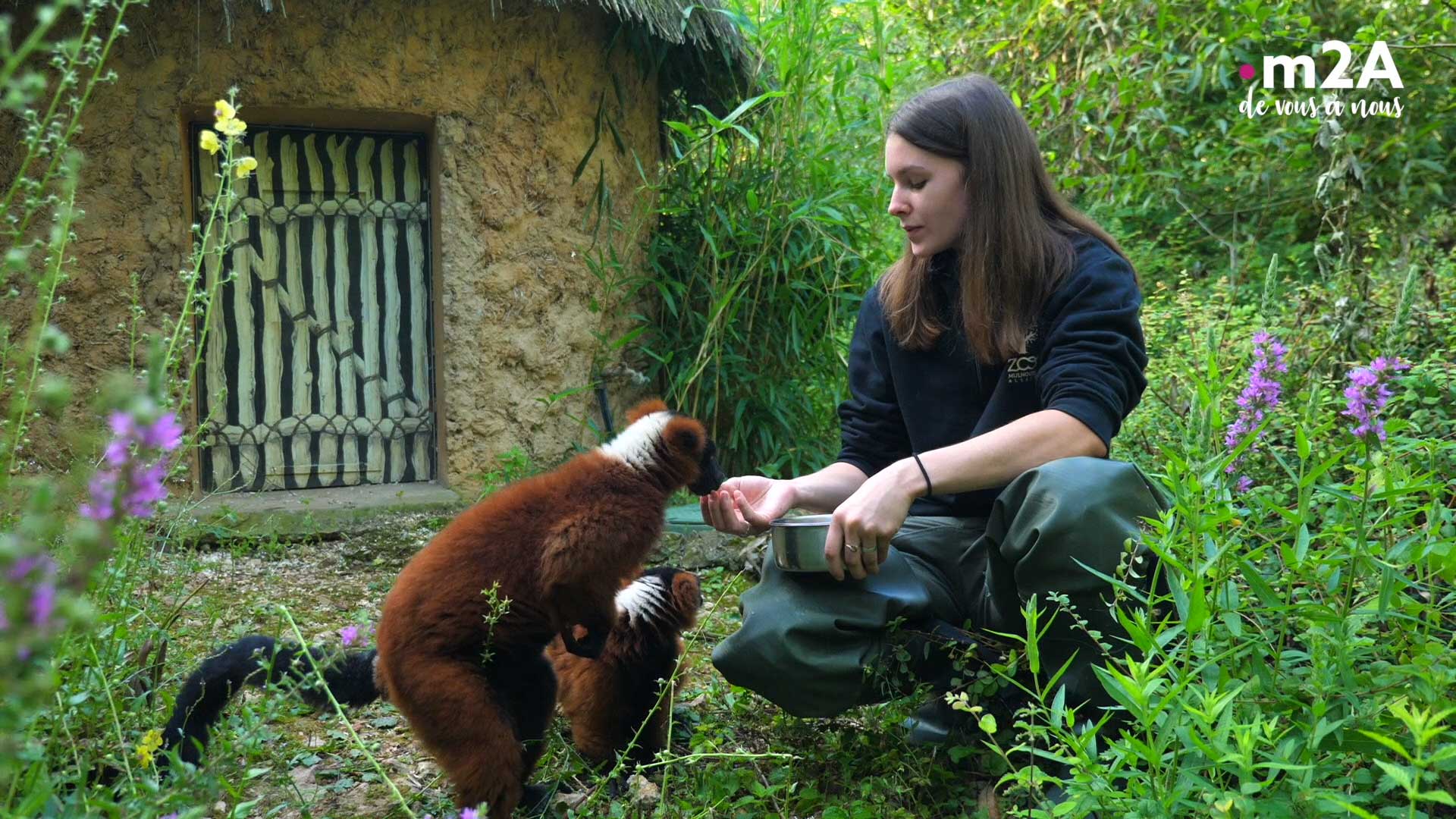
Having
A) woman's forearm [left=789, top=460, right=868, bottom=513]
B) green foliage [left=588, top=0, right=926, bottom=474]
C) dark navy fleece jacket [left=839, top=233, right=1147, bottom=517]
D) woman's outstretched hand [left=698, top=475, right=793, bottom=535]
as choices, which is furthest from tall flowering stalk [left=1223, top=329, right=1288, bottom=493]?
green foliage [left=588, top=0, right=926, bottom=474]

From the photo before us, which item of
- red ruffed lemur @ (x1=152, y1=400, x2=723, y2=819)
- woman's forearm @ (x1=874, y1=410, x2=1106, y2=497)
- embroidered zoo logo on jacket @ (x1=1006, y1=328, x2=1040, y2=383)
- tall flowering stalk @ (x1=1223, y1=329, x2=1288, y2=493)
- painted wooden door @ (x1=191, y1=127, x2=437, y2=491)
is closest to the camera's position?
tall flowering stalk @ (x1=1223, y1=329, x2=1288, y2=493)

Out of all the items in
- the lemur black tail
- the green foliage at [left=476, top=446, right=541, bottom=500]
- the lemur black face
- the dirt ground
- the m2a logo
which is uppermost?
the m2a logo

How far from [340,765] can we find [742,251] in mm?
4349

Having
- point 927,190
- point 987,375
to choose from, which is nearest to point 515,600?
point 987,375

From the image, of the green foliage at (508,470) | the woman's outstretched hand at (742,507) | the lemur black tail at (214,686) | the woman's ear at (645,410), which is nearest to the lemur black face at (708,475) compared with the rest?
the woman's outstretched hand at (742,507)

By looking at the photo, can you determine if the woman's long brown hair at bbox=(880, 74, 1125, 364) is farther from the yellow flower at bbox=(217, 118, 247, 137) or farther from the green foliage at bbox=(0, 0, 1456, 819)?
the yellow flower at bbox=(217, 118, 247, 137)

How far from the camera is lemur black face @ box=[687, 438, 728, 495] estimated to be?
11.5ft

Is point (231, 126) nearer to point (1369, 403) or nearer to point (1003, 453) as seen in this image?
point (1003, 453)

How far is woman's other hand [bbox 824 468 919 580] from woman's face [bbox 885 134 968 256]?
0.90 m

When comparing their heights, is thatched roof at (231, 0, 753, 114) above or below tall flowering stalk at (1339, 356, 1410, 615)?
above

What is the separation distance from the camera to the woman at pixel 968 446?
110 inches

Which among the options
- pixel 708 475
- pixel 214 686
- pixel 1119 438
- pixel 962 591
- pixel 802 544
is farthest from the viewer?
pixel 1119 438

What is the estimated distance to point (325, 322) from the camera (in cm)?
716

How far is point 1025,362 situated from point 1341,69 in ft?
17.9
